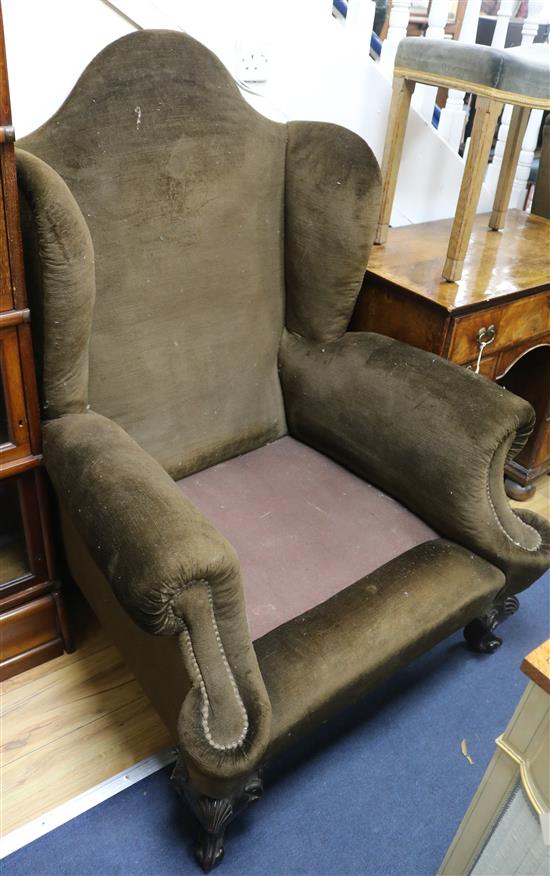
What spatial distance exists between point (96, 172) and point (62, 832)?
110 cm

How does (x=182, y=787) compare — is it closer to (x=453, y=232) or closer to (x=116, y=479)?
(x=116, y=479)

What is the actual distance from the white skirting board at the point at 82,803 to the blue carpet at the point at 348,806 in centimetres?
1

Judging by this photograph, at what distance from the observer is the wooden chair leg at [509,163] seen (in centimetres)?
183

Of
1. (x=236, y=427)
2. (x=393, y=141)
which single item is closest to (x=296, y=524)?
(x=236, y=427)

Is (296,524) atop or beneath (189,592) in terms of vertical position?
beneath

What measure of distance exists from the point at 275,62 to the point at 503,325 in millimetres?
762

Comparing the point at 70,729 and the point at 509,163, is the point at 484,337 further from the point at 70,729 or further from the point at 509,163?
the point at 70,729

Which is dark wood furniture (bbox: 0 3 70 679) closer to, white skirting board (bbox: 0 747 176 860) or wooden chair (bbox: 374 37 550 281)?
white skirting board (bbox: 0 747 176 860)

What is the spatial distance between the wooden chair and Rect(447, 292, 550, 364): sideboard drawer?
0.12 meters

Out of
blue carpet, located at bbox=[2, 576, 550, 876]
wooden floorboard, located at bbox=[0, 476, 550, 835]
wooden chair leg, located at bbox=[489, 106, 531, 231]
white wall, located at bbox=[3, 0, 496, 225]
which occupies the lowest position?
wooden floorboard, located at bbox=[0, 476, 550, 835]

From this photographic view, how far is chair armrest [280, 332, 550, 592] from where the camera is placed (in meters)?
1.32

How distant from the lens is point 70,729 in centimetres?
137

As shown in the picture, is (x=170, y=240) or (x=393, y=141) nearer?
(x=170, y=240)

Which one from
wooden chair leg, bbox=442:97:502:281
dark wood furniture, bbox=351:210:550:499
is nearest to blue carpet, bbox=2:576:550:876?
dark wood furniture, bbox=351:210:550:499
